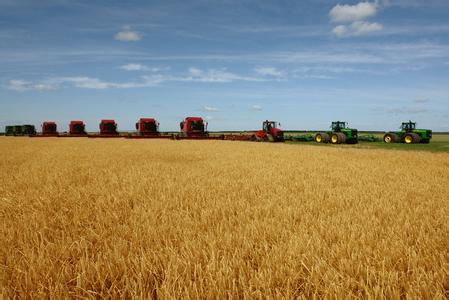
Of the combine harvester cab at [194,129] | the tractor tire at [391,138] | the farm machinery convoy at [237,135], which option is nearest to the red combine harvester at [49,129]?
Result: the farm machinery convoy at [237,135]

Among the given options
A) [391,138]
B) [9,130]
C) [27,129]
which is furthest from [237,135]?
[9,130]

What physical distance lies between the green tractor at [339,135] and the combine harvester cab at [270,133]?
401 centimetres

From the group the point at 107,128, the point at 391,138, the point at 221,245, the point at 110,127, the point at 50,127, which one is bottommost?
the point at 221,245

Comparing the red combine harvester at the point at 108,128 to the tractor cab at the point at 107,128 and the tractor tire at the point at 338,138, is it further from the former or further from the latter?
the tractor tire at the point at 338,138

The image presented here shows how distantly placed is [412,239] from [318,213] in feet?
5.01

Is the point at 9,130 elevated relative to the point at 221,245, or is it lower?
elevated

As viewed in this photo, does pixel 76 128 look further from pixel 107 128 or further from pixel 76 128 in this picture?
pixel 107 128

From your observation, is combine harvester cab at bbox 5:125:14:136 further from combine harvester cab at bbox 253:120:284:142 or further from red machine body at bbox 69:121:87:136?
combine harvester cab at bbox 253:120:284:142

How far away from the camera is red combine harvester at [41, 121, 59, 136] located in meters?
50.4

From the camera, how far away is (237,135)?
1636 inches

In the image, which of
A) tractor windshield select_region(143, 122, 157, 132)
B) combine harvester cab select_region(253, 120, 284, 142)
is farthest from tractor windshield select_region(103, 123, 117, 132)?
combine harvester cab select_region(253, 120, 284, 142)

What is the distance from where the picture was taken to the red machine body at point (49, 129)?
5039 cm

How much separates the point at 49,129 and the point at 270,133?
3157 cm

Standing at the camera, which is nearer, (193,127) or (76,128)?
(193,127)
